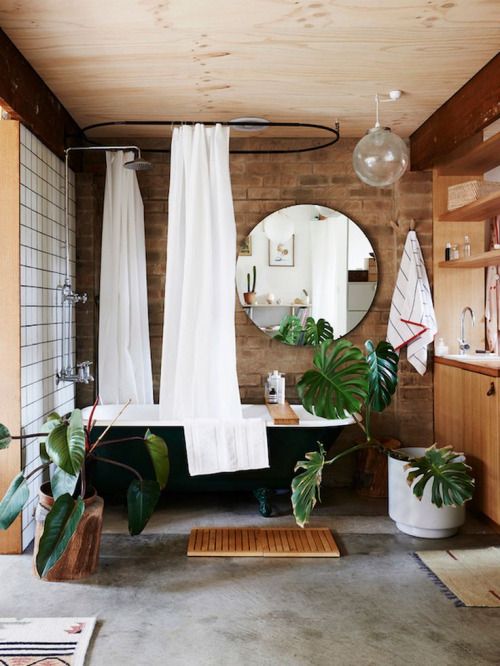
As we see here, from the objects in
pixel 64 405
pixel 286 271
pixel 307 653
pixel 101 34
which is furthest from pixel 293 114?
pixel 307 653

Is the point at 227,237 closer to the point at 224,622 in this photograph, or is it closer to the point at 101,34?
the point at 101,34

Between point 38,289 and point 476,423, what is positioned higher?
point 38,289

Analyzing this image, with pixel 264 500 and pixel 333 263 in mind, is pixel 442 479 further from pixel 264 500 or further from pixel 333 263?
pixel 333 263

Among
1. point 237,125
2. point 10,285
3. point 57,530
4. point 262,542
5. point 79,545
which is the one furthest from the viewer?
point 237,125

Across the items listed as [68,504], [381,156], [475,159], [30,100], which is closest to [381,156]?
[381,156]

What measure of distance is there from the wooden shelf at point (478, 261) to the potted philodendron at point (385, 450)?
2.72 ft

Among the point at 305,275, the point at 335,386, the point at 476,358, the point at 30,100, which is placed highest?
the point at 30,100

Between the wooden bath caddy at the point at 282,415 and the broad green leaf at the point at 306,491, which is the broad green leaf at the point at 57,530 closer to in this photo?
the broad green leaf at the point at 306,491

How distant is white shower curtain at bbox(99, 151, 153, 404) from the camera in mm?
4016

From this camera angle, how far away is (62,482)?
8.56ft

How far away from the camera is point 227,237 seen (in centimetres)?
340

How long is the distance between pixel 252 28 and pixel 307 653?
2.54 meters

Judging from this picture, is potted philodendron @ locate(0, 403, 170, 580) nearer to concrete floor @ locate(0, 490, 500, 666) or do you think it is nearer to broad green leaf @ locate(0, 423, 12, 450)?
broad green leaf @ locate(0, 423, 12, 450)

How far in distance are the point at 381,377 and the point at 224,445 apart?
3.22 ft
